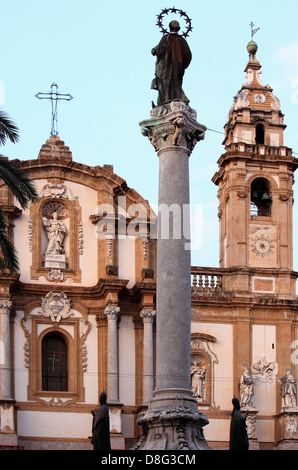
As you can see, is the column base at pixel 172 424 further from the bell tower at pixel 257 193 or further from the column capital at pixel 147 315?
the bell tower at pixel 257 193

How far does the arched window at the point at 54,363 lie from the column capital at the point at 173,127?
16359 millimetres

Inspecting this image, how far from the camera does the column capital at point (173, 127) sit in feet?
77.5

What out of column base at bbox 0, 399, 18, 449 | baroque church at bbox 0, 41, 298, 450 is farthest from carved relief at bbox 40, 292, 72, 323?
column base at bbox 0, 399, 18, 449

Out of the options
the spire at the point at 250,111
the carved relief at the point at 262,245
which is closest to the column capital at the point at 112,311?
the carved relief at the point at 262,245

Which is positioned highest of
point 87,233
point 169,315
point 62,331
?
point 87,233

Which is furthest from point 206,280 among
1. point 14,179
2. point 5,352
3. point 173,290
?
point 173,290

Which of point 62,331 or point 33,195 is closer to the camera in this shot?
point 33,195

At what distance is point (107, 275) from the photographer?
39.2 metres

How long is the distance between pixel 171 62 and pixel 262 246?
18.2 meters

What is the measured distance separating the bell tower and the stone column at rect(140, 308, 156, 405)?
370cm

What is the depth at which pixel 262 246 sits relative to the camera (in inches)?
1636

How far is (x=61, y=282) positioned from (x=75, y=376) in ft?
10.6

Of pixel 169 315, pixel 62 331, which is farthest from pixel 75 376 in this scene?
pixel 169 315

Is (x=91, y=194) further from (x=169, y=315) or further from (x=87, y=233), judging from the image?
(x=169, y=315)
